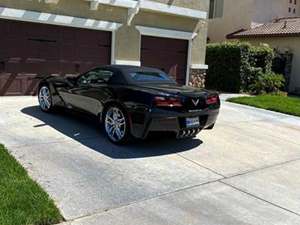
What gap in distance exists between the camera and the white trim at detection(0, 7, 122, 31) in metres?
10.3

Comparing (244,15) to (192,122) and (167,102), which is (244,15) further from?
(167,102)

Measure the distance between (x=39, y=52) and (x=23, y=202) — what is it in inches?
311

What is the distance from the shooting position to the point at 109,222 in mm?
3879

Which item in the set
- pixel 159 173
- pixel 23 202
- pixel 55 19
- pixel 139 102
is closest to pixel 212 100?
pixel 139 102

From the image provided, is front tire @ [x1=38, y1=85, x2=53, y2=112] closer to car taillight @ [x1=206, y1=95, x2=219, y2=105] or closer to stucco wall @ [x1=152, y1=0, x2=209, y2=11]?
car taillight @ [x1=206, y1=95, x2=219, y2=105]

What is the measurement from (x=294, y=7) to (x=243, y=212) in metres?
22.8

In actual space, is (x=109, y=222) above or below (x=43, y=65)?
below

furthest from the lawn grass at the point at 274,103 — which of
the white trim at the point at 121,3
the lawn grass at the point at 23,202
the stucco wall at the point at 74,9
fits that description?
the lawn grass at the point at 23,202

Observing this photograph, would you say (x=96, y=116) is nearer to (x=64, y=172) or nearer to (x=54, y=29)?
(x=64, y=172)

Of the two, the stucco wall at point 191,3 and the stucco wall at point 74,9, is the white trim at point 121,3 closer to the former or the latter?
the stucco wall at point 74,9

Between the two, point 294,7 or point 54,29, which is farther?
point 294,7

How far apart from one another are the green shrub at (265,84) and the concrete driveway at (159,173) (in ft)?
27.0

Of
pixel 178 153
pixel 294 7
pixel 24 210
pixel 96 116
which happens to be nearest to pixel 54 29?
pixel 96 116

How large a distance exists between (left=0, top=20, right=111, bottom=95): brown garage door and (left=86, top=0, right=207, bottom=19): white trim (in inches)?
41.5
